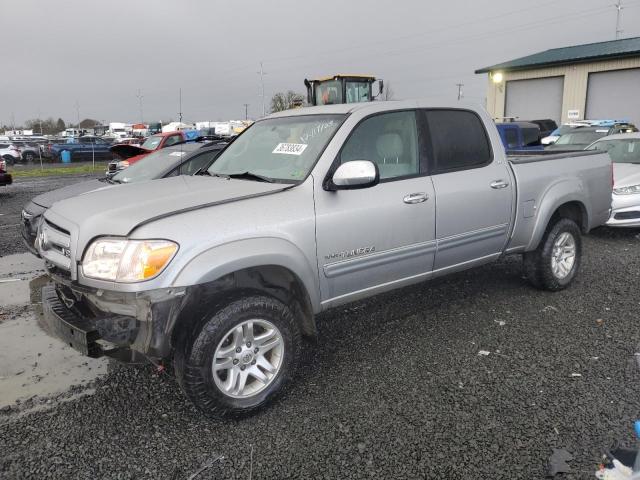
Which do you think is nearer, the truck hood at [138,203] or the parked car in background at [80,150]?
the truck hood at [138,203]

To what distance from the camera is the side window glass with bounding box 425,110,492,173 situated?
4.25m

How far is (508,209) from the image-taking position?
463 centimetres

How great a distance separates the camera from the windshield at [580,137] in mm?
12125

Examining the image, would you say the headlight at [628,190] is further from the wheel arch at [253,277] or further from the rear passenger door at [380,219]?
the wheel arch at [253,277]

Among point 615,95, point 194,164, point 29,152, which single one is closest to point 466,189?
point 194,164

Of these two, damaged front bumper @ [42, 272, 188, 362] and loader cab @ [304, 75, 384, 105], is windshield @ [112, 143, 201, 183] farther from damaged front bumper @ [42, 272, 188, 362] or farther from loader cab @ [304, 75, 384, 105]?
loader cab @ [304, 75, 384, 105]

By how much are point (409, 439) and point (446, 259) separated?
1685 millimetres

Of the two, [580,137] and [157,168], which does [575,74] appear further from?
[157,168]

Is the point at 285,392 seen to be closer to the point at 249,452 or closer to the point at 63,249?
the point at 249,452

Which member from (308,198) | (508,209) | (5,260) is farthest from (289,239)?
A: (5,260)

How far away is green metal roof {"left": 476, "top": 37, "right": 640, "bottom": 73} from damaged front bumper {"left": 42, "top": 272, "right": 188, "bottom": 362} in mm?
27124

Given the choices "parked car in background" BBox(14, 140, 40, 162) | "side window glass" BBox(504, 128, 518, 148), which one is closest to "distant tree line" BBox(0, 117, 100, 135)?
"parked car in background" BBox(14, 140, 40, 162)

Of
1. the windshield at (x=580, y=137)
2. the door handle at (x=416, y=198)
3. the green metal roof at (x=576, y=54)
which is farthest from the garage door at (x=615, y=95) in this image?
the door handle at (x=416, y=198)

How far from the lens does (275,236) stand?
3.18m
